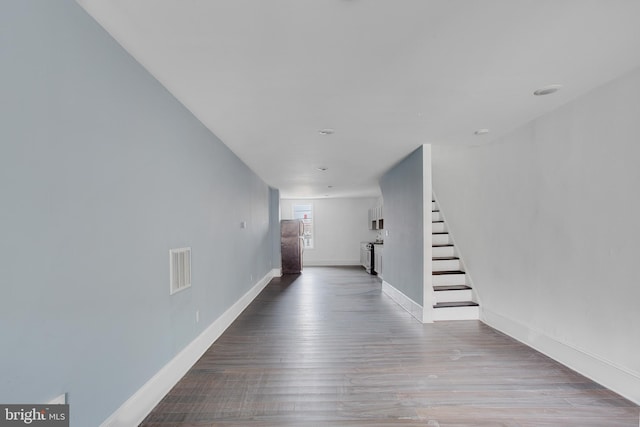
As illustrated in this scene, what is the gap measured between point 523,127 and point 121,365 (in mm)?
4338

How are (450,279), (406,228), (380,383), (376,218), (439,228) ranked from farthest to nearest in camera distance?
(376,218) < (439,228) < (406,228) < (450,279) < (380,383)

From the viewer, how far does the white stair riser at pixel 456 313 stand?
4.39 meters

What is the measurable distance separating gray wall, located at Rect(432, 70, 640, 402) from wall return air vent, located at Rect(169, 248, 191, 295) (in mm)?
3580

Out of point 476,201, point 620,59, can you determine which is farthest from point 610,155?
point 476,201

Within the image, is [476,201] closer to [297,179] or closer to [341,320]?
[341,320]

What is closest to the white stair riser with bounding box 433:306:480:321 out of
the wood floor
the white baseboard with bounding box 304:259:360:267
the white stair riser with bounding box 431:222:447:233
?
the wood floor

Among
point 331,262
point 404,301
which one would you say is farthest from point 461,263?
point 331,262

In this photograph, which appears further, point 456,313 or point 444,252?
point 444,252

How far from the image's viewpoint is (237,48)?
1.96m

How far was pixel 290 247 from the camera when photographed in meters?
9.25

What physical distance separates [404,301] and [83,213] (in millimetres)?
4621

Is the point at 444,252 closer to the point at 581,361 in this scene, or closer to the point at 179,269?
the point at 581,361

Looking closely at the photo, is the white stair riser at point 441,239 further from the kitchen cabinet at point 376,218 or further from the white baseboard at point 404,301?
the kitchen cabinet at point 376,218

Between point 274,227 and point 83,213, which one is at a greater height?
point 83,213
